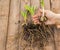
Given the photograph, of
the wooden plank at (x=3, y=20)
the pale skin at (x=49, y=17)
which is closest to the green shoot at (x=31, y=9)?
the pale skin at (x=49, y=17)

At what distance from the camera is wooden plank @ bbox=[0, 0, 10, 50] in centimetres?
142

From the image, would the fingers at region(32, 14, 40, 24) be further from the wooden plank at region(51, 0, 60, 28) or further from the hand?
the wooden plank at region(51, 0, 60, 28)

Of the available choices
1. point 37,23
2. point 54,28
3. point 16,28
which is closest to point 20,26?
point 16,28

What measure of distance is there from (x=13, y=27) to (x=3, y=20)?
4.2 inches

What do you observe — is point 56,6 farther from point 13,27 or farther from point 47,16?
point 13,27

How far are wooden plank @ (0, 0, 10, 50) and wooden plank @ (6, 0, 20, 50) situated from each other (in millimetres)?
32

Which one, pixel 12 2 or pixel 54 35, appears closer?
pixel 54 35

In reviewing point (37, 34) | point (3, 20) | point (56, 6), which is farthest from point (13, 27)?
point (56, 6)

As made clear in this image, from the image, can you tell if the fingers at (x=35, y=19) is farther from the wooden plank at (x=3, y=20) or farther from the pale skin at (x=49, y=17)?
the wooden plank at (x=3, y=20)

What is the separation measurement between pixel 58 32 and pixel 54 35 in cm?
5

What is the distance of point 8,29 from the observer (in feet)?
4.85

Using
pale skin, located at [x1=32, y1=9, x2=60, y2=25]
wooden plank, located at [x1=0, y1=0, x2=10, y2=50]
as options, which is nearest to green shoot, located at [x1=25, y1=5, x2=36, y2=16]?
pale skin, located at [x1=32, y1=9, x2=60, y2=25]

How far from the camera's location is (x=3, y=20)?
1.52 metres

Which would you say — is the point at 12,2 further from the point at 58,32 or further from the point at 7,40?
the point at 58,32
